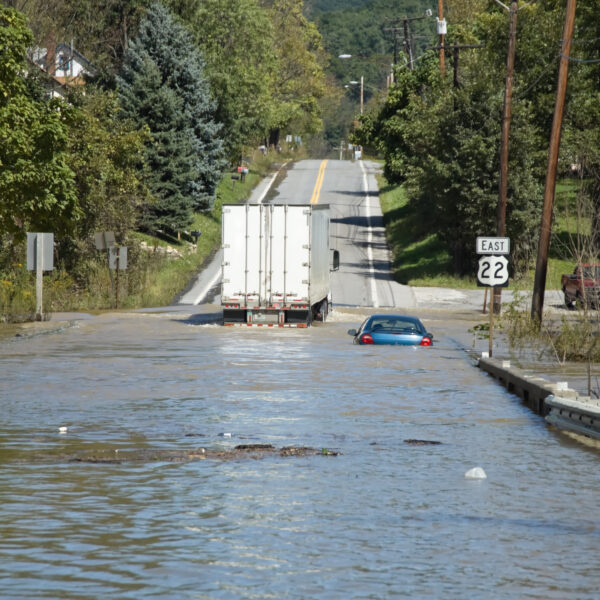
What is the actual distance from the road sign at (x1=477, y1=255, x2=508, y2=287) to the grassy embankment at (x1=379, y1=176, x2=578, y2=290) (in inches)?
883

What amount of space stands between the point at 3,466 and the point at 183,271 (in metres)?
48.5

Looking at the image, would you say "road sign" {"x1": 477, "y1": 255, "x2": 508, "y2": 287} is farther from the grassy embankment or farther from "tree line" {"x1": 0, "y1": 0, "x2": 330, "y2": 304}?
the grassy embankment

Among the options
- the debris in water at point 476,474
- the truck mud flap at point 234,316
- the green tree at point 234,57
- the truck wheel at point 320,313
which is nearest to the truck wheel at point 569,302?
the truck wheel at point 320,313

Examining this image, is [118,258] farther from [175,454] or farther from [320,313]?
[175,454]

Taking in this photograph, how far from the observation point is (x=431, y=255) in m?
65.4

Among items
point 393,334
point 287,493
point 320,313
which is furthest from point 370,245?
point 287,493

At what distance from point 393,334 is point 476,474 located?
1910cm

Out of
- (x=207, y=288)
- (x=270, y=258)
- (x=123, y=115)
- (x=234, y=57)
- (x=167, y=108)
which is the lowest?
(x=207, y=288)

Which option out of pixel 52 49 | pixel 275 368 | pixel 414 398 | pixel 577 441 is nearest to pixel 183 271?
pixel 52 49

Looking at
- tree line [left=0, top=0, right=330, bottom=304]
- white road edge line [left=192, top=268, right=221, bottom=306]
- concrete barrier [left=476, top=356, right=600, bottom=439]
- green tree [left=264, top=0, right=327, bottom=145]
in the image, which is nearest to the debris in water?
concrete barrier [left=476, top=356, right=600, bottom=439]

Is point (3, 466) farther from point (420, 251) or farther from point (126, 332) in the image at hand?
point (420, 251)

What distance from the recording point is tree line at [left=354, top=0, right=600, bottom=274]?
56.2 meters

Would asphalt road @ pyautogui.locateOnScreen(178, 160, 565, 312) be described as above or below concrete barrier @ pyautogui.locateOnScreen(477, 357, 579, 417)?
above

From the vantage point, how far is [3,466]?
13406 mm
